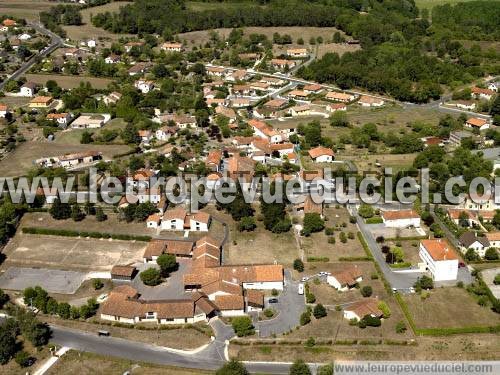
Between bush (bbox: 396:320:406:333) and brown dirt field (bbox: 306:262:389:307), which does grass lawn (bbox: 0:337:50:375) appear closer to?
brown dirt field (bbox: 306:262:389:307)

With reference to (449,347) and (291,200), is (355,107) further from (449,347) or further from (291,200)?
(449,347)

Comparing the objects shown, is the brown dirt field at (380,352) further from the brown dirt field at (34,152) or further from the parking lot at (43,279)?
the brown dirt field at (34,152)

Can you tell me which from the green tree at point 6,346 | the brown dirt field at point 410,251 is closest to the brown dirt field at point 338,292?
the brown dirt field at point 410,251

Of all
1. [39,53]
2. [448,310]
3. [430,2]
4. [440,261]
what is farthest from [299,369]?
[430,2]

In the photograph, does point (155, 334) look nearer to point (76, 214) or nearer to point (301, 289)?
point (301, 289)

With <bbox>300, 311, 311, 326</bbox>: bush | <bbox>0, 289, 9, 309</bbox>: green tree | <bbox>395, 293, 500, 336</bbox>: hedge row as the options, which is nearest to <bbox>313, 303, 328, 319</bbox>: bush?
<bbox>300, 311, 311, 326</bbox>: bush

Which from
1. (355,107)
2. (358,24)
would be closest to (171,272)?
(355,107)

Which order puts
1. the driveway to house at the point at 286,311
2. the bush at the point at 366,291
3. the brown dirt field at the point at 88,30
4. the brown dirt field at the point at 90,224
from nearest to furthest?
the driveway to house at the point at 286,311, the bush at the point at 366,291, the brown dirt field at the point at 90,224, the brown dirt field at the point at 88,30
